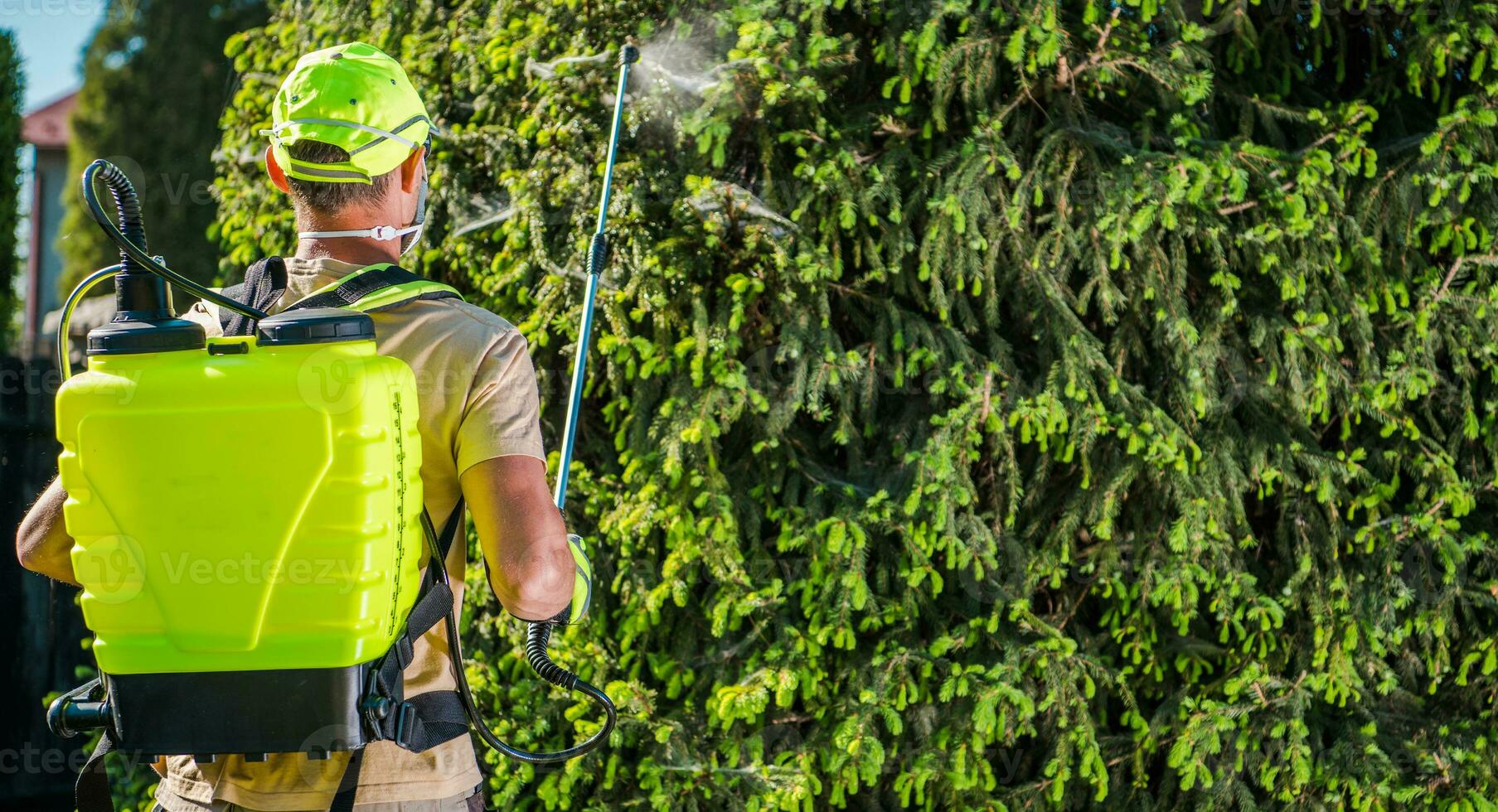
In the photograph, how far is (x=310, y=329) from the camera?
155 centimetres

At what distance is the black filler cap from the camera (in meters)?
1.54

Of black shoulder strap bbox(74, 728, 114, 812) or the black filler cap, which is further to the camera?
black shoulder strap bbox(74, 728, 114, 812)

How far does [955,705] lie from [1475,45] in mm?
2429

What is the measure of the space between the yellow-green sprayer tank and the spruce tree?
Result: 12.8 metres

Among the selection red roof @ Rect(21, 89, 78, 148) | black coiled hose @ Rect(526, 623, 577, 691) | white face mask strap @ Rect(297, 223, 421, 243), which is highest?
white face mask strap @ Rect(297, 223, 421, 243)

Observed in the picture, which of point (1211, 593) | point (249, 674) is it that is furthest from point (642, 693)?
point (249, 674)

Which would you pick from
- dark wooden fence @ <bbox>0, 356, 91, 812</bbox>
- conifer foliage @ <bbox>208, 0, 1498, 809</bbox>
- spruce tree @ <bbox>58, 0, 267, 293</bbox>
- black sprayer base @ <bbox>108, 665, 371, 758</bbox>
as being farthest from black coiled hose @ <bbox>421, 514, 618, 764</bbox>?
spruce tree @ <bbox>58, 0, 267, 293</bbox>

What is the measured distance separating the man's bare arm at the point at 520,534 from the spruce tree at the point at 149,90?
1282 cm

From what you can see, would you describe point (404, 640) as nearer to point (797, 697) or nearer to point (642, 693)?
point (642, 693)

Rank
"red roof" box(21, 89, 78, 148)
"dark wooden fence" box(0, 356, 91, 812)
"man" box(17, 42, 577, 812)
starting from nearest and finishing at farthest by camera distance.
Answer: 1. "man" box(17, 42, 577, 812)
2. "dark wooden fence" box(0, 356, 91, 812)
3. "red roof" box(21, 89, 78, 148)

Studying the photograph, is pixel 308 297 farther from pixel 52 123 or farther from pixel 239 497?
pixel 52 123

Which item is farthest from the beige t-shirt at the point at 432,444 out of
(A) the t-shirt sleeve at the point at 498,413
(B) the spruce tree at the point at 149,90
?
(B) the spruce tree at the point at 149,90

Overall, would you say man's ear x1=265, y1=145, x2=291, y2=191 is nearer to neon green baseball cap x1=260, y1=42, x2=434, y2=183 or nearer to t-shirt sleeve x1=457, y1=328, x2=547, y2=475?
neon green baseball cap x1=260, y1=42, x2=434, y2=183

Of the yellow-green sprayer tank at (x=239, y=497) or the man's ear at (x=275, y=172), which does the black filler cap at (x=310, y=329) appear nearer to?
the yellow-green sprayer tank at (x=239, y=497)
